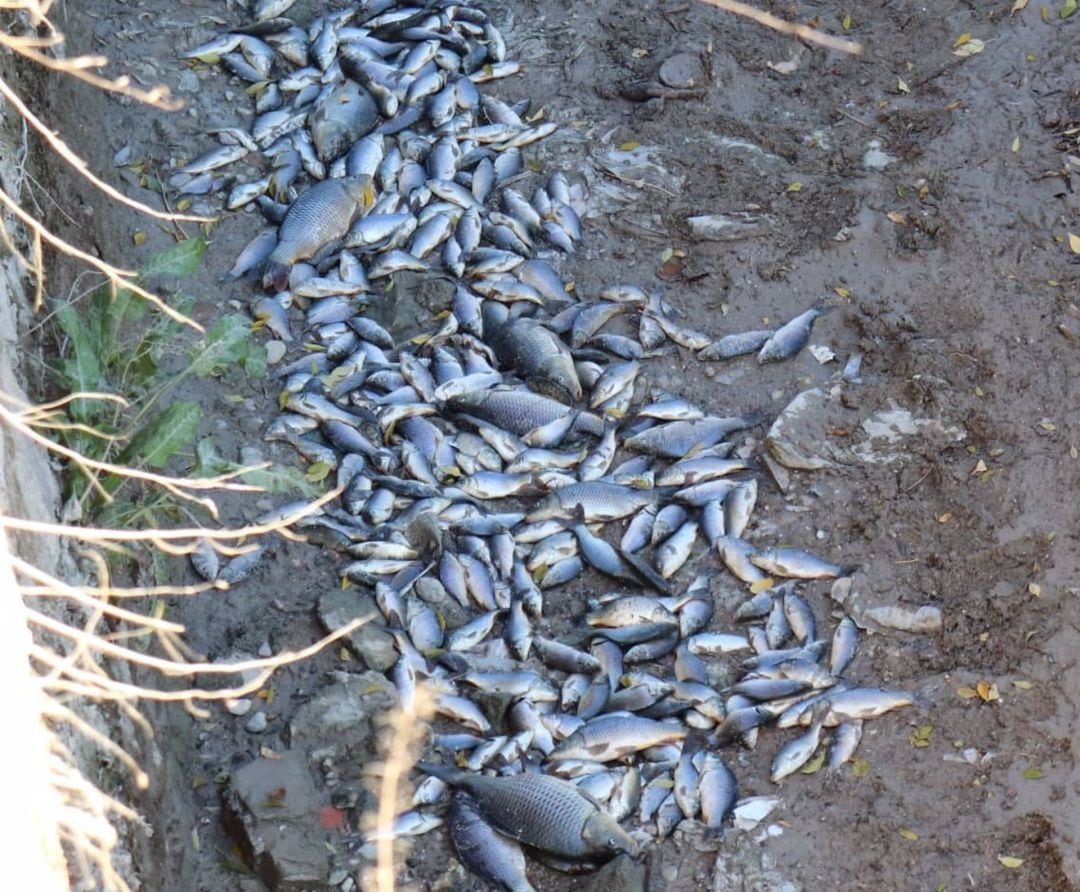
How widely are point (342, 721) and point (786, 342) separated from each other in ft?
7.69

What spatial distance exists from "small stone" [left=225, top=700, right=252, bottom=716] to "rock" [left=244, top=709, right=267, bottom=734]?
35mm

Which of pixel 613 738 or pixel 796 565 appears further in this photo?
pixel 796 565

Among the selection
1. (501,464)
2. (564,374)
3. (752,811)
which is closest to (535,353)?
(564,374)

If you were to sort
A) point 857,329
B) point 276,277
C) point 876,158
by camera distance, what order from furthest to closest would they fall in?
point 876,158 → point 276,277 → point 857,329

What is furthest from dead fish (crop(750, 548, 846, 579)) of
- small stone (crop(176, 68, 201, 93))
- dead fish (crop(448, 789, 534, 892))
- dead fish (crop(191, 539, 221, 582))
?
small stone (crop(176, 68, 201, 93))

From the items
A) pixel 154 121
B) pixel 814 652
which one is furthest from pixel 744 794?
pixel 154 121

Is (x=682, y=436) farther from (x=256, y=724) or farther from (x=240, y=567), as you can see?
(x=256, y=724)

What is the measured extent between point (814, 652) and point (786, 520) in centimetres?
57

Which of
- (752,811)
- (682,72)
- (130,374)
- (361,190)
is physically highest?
(130,374)

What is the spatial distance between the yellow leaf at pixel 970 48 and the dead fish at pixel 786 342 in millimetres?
1838

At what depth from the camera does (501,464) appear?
509 cm

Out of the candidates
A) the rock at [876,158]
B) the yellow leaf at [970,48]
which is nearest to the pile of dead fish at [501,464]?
the rock at [876,158]

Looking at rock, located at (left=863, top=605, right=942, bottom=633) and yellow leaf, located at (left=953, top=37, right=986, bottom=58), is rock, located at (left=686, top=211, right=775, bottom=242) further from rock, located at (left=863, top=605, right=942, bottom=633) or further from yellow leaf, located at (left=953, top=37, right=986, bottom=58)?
rock, located at (left=863, top=605, right=942, bottom=633)

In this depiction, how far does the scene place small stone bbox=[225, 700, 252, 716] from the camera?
13.8 ft
